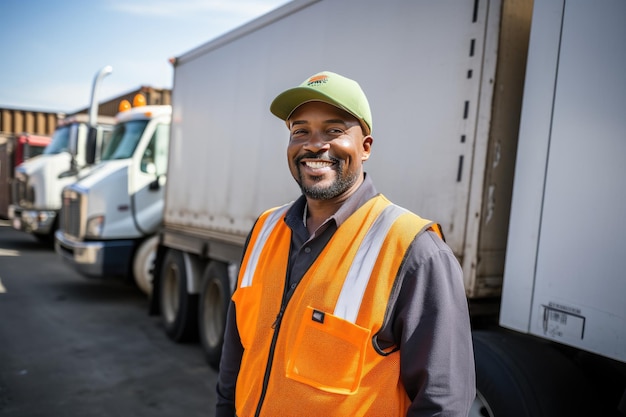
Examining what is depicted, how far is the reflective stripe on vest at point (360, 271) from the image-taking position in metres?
1.42

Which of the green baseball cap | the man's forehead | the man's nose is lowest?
the man's nose

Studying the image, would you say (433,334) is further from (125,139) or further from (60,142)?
(60,142)

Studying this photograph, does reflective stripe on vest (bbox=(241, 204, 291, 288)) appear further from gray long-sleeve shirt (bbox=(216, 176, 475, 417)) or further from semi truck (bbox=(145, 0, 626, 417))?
semi truck (bbox=(145, 0, 626, 417))

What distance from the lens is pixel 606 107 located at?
6.98ft

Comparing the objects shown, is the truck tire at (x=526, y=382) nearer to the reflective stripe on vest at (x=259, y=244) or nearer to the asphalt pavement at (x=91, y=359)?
the reflective stripe on vest at (x=259, y=244)

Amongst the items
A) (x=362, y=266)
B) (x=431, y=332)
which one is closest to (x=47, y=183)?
(x=362, y=266)

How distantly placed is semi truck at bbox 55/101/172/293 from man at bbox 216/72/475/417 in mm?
5645

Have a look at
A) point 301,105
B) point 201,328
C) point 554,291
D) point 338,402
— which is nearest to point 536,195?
point 554,291

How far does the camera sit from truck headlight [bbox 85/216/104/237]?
22.4 ft

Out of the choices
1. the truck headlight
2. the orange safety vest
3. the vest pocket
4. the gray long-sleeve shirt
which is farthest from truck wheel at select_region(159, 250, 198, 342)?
the gray long-sleeve shirt

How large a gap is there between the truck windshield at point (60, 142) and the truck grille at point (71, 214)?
405 centimetres

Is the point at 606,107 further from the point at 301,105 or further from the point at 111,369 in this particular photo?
the point at 111,369

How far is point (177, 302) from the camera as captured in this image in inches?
238

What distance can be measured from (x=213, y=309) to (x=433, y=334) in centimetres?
441
